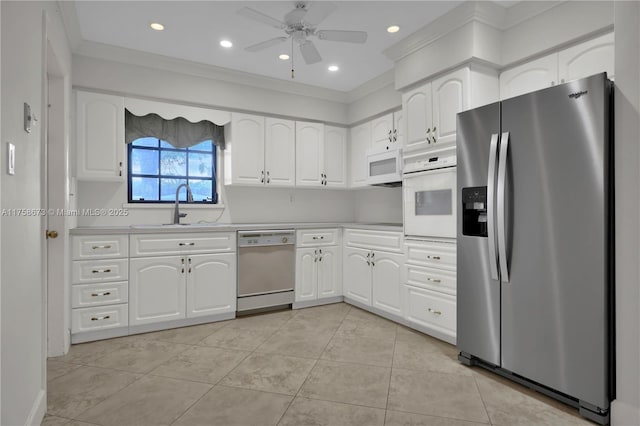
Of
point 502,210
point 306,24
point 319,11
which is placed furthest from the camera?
point 306,24

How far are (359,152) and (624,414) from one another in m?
3.48

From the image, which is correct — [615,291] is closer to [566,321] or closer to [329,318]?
[566,321]

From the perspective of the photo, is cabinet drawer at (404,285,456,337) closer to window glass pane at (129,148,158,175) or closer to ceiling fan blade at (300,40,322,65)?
ceiling fan blade at (300,40,322,65)

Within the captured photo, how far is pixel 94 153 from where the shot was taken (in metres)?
3.31

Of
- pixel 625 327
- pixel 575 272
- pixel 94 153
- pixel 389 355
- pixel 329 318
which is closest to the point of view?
pixel 625 327

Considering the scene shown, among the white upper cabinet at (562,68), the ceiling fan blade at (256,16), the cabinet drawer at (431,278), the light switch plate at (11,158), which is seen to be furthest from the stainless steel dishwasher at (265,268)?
the white upper cabinet at (562,68)

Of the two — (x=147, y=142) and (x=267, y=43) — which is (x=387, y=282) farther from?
(x=147, y=142)

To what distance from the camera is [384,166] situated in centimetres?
387

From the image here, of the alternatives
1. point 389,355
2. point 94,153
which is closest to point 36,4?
point 94,153

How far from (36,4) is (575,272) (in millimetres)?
3070

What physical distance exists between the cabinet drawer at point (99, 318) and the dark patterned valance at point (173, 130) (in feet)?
5.40

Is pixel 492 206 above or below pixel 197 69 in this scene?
below

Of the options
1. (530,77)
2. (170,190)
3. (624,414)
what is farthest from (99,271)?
(530,77)

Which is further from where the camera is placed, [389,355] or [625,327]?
[389,355]
